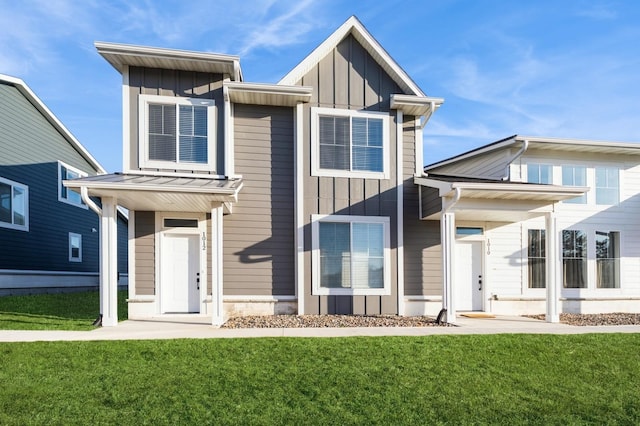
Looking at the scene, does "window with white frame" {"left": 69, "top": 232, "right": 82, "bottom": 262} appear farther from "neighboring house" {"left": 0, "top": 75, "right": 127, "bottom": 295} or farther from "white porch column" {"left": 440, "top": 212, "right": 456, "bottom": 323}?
"white porch column" {"left": 440, "top": 212, "right": 456, "bottom": 323}

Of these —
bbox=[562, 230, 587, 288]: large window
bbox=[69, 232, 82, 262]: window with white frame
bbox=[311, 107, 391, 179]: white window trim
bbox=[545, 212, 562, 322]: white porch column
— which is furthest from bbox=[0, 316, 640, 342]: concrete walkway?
bbox=[69, 232, 82, 262]: window with white frame

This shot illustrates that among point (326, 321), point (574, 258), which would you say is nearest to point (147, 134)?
point (326, 321)

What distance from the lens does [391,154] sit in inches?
418

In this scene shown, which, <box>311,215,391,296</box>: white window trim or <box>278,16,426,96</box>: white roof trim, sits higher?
<box>278,16,426,96</box>: white roof trim

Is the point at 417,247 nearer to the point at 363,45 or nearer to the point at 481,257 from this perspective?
the point at 481,257

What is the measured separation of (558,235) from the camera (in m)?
11.2

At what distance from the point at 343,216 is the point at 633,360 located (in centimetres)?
615

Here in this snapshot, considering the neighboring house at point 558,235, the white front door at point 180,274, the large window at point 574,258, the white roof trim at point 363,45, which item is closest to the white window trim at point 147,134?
the white front door at point 180,274

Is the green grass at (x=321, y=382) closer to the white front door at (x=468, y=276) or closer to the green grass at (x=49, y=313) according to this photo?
the green grass at (x=49, y=313)

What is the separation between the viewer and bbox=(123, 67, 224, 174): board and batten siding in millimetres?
9664

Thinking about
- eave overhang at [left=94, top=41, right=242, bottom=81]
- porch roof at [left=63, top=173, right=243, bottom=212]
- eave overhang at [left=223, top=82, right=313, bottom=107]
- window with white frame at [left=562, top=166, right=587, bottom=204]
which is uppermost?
eave overhang at [left=94, top=41, right=242, bottom=81]

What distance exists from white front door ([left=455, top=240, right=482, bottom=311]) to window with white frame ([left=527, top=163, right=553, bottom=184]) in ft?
8.07

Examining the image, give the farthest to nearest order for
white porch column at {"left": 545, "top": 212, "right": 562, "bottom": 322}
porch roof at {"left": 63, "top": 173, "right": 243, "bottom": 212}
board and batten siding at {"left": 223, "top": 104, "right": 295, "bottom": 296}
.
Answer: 1. board and batten siding at {"left": 223, "top": 104, "right": 295, "bottom": 296}
2. white porch column at {"left": 545, "top": 212, "right": 562, "bottom": 322}
3. porch roof at {"left": 63, "top": 173, "right": 243, "bottom": 212}

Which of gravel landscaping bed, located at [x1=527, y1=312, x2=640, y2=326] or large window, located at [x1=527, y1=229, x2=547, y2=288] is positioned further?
large window, located at [x1=527, y1=229, x2=547, y2=288]
